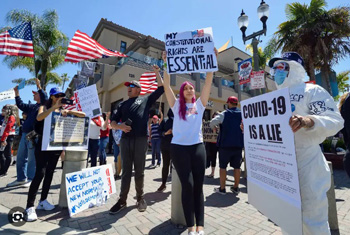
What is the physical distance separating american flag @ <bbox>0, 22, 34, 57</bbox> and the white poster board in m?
6.25

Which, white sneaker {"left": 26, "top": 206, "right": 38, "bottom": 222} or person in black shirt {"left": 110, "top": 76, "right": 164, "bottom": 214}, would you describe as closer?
white sneaker {"left": 26, "top": 206, "right": 38, "bottom": 222}

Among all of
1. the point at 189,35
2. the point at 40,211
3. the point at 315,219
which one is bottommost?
the point at 40,211

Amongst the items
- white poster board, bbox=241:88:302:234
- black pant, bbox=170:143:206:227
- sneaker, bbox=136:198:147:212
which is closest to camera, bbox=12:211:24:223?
sneaker, bbox=136:198:147:212

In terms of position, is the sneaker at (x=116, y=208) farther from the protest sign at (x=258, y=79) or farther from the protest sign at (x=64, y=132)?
the protest sign at (x=258, y=79)

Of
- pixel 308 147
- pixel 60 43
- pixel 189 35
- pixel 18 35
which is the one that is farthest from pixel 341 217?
pixel 60 43

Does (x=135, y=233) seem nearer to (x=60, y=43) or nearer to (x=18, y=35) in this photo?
(x=18, y=35)

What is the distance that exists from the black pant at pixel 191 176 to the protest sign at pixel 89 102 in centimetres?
298

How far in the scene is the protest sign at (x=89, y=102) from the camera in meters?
4.66

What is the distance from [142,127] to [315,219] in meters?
2.61

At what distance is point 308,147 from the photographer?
1646 mm

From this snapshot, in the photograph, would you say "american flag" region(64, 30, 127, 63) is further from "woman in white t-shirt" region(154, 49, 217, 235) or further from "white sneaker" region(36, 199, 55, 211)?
"woman in white t-shirt" region(154, 49, 217, 235)

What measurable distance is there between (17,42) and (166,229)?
6.28 metres

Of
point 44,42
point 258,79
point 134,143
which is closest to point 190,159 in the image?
point 134,143

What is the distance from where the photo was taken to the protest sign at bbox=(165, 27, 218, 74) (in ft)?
10.3
